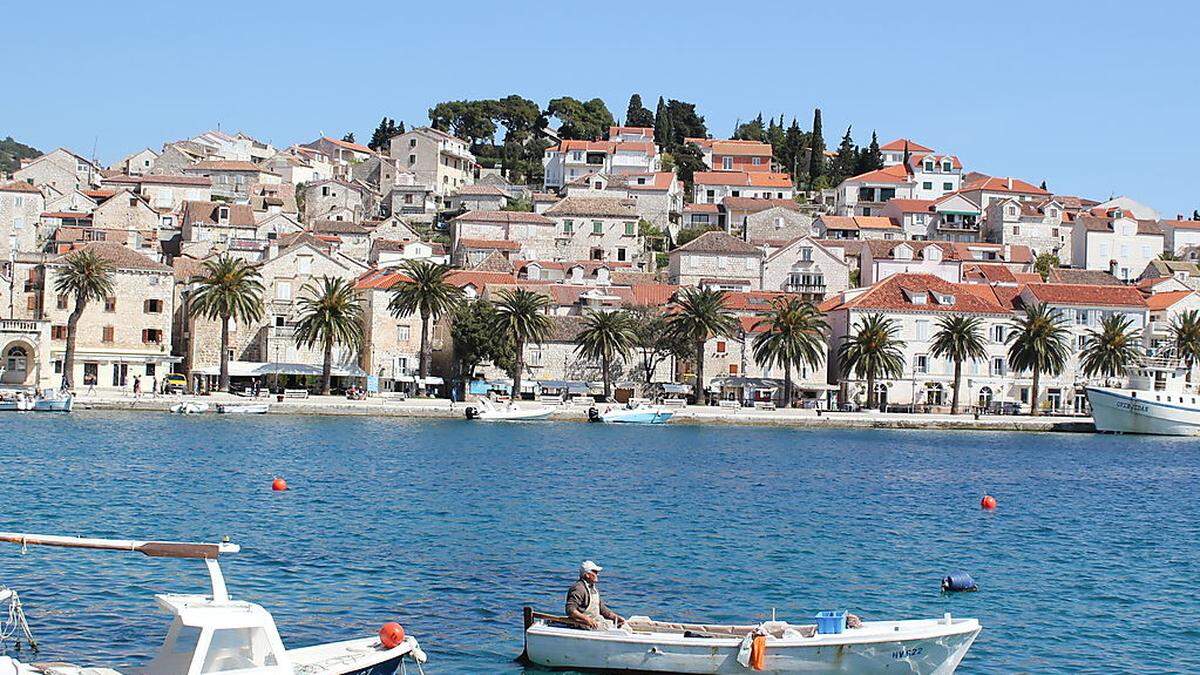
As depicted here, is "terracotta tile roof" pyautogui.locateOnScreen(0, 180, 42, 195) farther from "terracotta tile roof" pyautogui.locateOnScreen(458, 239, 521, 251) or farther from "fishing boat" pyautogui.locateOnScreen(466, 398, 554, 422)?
"fishing boat" pyautogui.locateOnScreen(466, 398, 554, 422)

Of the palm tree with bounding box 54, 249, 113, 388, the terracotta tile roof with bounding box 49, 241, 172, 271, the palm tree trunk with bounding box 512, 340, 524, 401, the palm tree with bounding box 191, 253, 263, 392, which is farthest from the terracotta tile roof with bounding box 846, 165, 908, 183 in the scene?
the palm tree with bounding box 54, 249, 113, 388

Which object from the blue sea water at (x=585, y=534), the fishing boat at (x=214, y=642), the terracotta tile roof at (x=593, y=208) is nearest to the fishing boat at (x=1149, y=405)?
the blue sea water at (x=585, y=534)

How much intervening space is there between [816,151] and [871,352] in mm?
84566

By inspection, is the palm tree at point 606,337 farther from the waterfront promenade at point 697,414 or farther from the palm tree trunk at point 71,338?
the palm tree trunk at point 71,338

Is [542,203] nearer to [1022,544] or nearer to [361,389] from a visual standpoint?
[361,389]

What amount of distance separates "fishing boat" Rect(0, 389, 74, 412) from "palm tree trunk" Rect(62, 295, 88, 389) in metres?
6.80

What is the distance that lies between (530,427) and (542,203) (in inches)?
2360

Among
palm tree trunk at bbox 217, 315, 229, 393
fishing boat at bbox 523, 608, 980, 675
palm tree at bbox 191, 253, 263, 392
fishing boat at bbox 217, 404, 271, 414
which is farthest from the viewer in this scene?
palm tree trunk at bbox 217, 315, 229, 393

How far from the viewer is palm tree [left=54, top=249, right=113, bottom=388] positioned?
8875 centimetres

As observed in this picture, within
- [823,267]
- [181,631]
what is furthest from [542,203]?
[181,631]

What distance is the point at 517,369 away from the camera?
9488cm

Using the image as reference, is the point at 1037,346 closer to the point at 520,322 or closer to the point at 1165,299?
the point at 1165,299

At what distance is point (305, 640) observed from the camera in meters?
25.1

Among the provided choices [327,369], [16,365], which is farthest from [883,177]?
[16,365]
